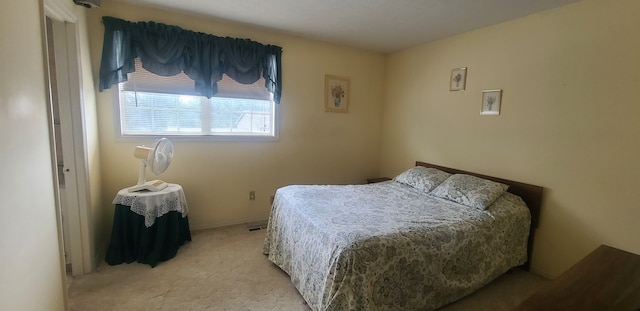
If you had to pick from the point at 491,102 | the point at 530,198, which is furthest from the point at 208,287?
the point at 491,102

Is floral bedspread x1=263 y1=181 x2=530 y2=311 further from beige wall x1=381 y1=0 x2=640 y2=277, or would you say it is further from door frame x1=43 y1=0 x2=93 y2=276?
door frame x1=43 y1=0 x2=93 y2=276

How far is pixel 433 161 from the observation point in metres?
3.45

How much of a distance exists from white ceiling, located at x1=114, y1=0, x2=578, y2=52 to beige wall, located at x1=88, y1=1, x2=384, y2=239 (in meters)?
0.30

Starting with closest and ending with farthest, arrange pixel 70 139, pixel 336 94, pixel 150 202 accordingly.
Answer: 1. pixel 70 139
2. pixel 150 202
3. pixel 336 94

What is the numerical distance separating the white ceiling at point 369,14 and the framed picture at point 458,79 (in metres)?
0.41

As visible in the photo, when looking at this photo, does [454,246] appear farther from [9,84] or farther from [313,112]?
[9,84]

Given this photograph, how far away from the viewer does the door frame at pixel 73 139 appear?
2102 millimetres

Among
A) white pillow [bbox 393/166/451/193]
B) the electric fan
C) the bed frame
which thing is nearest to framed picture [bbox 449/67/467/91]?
white pillow [bbox 393/166/451/193]

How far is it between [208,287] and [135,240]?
0.90 meters

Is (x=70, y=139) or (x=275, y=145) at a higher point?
(x=70, y=139)

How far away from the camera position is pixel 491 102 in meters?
2.82

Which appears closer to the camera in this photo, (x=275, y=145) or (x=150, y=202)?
(x=150, y=202)

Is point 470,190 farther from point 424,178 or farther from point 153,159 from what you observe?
point 153,159

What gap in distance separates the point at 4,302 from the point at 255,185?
238 centimetres
